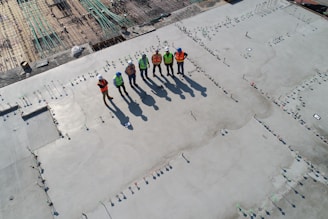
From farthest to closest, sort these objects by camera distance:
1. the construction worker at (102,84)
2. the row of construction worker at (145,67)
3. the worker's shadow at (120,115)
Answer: the row of construction worker at (145,67)
the worker's shadow at (120,115)
the construction worker at (102,84)

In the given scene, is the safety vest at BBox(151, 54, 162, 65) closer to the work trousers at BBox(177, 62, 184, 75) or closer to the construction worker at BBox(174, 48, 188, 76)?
the construction worker at BBox(174, 48, 188, 76)

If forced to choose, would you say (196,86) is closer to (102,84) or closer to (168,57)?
(168,57)

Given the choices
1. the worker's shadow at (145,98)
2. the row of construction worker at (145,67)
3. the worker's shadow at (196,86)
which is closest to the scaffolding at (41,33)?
the row of construction worker at (145,67)

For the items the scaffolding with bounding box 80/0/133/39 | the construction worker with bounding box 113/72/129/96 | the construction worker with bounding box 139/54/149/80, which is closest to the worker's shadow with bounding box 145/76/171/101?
the construction worker with bounding box 139/54/149/80

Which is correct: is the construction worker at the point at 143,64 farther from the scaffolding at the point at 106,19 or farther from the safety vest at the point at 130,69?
the scaffolding at the point at 106,19

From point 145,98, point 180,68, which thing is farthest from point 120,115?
point 180,68

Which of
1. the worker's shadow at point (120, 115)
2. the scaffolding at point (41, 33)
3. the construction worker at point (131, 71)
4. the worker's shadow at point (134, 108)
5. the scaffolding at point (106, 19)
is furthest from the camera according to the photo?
the scaffolding at point (106, 19)

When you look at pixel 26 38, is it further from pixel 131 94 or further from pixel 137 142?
pixel 137 142
